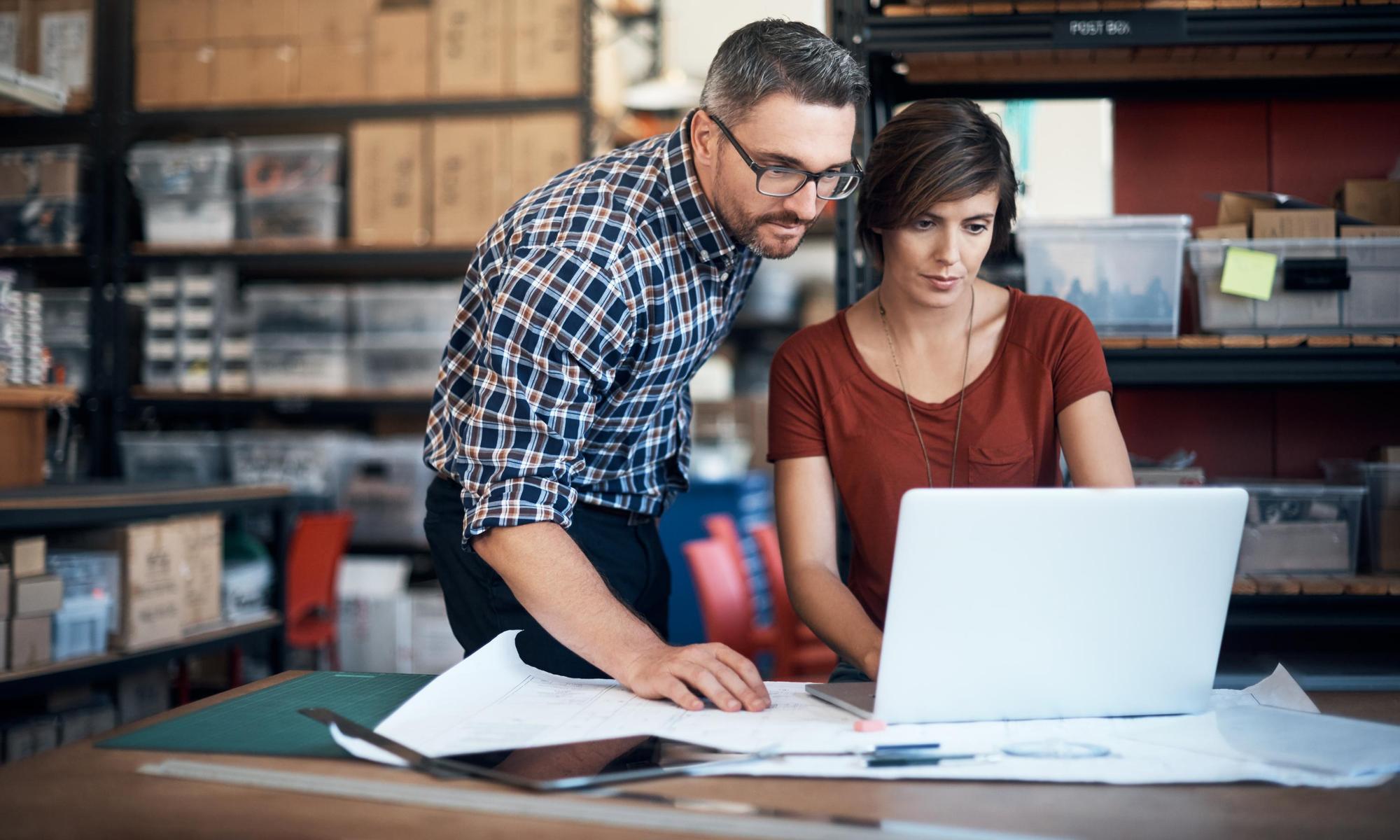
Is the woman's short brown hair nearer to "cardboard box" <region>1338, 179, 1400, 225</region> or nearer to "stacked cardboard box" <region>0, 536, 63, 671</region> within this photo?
"cardboard box" <region>1338, 179, 1400, 225</region>

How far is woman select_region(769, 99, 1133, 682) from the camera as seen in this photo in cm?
136

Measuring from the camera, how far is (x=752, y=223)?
129cm

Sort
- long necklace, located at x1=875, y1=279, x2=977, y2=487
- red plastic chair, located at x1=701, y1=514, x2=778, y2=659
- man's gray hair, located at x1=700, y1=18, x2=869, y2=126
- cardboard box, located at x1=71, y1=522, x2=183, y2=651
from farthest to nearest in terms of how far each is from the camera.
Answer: red plastic chair, located at x1=701, y1=514, x2=778, y2=659
cardboard box, located at x1=71, y1=522, x2=183, y2=651
long necklace, located at x1=875, y1=279, x2=977, y2=487
man's gray hair, located at x1=700, y1=18, x2=869, y2=126

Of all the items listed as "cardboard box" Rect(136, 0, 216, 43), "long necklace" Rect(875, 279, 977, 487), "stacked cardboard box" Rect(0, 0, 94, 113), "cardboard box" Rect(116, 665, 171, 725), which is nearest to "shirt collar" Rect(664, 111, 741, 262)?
"long necklace" Rect(875, 279, 977, 487)

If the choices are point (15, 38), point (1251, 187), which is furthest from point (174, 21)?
point (1251, 187)

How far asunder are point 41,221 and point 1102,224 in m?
3.71

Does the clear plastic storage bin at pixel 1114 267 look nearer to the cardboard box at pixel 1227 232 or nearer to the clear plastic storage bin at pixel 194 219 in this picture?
the cardboard box at pixel 1227 232

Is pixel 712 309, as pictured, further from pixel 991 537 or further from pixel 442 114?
pixel 442 114

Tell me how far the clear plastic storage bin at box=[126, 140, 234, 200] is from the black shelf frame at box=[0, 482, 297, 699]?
5.02 feet

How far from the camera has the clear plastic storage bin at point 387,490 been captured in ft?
12.5

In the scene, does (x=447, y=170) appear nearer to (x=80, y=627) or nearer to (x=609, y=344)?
(x=80, y=627)

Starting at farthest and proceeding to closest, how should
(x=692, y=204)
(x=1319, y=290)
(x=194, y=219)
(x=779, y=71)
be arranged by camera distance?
(x=194, y=219), (x=1319, y=290), (x=692, y=204), (x=779, y=71)

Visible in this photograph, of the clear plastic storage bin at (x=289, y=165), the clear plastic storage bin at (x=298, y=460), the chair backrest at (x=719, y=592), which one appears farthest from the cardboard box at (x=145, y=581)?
the clear plastic storage bin at (x=289, y=165)

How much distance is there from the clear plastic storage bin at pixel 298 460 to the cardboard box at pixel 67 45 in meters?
1.41
